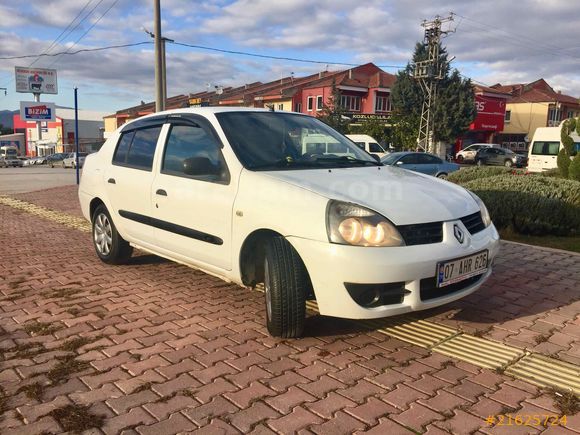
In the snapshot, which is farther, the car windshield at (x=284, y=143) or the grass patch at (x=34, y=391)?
the car windshield at (x=284, y=143)

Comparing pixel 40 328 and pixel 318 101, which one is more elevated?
pixel 318 101

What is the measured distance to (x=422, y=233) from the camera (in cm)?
322

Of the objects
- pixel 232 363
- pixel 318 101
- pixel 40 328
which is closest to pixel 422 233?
pixel 232 363

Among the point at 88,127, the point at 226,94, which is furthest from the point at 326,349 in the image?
the point at 88,127

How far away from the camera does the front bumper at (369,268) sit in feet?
10.0

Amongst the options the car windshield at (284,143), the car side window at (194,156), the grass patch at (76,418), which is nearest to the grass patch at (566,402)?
the car windshield at (284,143)

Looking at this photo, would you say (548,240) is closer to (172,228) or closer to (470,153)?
(172,228)

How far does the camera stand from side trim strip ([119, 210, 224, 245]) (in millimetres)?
3906

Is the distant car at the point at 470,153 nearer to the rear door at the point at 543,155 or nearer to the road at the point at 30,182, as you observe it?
the rear door at the point at 543,155

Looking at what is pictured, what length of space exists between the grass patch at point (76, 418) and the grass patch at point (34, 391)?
0.22 meters

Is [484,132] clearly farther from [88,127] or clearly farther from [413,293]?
[88,127]

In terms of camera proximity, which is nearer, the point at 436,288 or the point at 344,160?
the point at 436,288

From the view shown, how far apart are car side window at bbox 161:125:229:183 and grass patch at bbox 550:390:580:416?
99.7 inches

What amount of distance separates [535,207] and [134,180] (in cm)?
580
